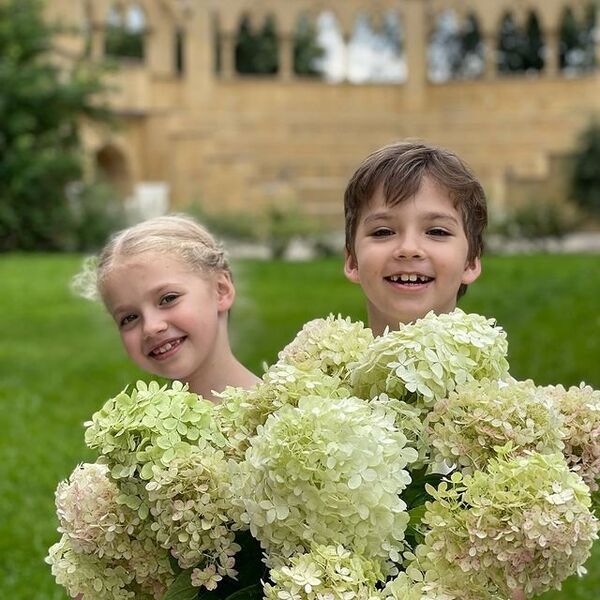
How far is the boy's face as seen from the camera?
2244 millimetres

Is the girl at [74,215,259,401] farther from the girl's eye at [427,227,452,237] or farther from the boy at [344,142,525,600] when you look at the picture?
the girl's eye at [427,227,452,237]

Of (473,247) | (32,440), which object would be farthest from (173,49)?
(473,247)

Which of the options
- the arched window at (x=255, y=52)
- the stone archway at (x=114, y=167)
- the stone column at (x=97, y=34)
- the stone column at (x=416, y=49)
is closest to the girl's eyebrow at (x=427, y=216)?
the stone archway at (x=114, y=167)

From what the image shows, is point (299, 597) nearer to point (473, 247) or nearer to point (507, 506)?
point (507, 506)

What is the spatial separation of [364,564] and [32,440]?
5787mm

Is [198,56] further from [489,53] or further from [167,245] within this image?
[167,245]

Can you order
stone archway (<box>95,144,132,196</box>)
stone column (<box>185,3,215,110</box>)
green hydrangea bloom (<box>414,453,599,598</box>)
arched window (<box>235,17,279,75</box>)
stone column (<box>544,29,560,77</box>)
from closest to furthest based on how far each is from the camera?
green hydrangea bloom (<box>414,453,599,598</box>) → stone archway (<box>95,144,132,196</box>) → stone column (<box>185,3,215,110</box>) → stone column (<box>544,29,560,77</box>) → arched window (<box>235,17,279,75</box>)

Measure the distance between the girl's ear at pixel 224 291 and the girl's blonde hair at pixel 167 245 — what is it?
0.02 metres

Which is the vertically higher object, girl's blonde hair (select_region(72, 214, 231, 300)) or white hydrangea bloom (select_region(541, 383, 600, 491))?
girl's blonde hair (select_region(72, 214, 231, 300))

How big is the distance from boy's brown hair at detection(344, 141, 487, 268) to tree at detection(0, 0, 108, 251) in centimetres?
1724

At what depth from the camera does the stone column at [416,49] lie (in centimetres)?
2709

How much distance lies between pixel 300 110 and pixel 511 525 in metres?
25.2

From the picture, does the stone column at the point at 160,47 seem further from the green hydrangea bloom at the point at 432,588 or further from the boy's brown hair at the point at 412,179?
the green hydrangea bloom at the point at 432,588

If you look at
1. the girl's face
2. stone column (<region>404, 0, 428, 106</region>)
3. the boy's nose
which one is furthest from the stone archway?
the boy's nose
